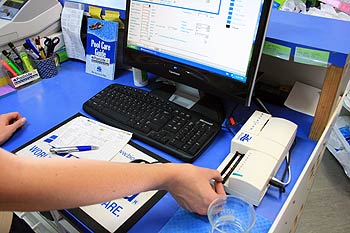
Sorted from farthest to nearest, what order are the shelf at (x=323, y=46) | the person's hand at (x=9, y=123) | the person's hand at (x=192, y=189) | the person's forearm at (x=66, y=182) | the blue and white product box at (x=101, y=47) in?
the blue and white product box at (x=101, y=47)
the person's hand at (x=9, y=123)
the shelf at (x=323, y=46)
the person's hand at (x=192, y=189)
the person's forearm at (x=66, y=182)

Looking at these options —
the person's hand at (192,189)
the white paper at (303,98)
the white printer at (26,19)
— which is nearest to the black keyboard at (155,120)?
the person's hand at (192,189)

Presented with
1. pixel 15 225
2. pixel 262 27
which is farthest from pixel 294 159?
pixel 15 225

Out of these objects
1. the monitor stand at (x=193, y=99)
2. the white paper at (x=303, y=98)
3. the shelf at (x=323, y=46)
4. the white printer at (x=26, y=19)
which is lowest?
the monitor stand at (x=193, y=99)

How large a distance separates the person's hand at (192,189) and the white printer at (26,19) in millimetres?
866

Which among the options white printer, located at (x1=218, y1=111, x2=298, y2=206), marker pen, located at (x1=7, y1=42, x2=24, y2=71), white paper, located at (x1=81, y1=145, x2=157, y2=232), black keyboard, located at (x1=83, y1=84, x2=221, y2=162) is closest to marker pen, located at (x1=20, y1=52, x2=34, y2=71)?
marker pen, located at (x1=7, y1=42, x2=24, y2=71)

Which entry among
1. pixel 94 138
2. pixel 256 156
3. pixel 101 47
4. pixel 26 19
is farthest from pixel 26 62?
pixel 256 156

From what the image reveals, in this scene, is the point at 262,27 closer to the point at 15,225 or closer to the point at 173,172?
the point at 173,172

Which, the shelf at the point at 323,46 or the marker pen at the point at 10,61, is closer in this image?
the shelf at the point at 323,46

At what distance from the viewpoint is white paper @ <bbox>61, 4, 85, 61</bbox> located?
1.16 metres

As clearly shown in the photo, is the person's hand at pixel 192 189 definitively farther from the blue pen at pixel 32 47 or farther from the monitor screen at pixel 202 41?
the blue pen at pixel 32 47

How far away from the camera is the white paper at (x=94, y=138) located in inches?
29.9

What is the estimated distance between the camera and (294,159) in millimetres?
731

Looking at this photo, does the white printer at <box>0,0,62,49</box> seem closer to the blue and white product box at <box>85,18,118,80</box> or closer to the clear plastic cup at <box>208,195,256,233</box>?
the blue and white product box at <box>85,18,118,80</box>

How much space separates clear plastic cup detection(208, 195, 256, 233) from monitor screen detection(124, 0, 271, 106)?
0.86 ft
